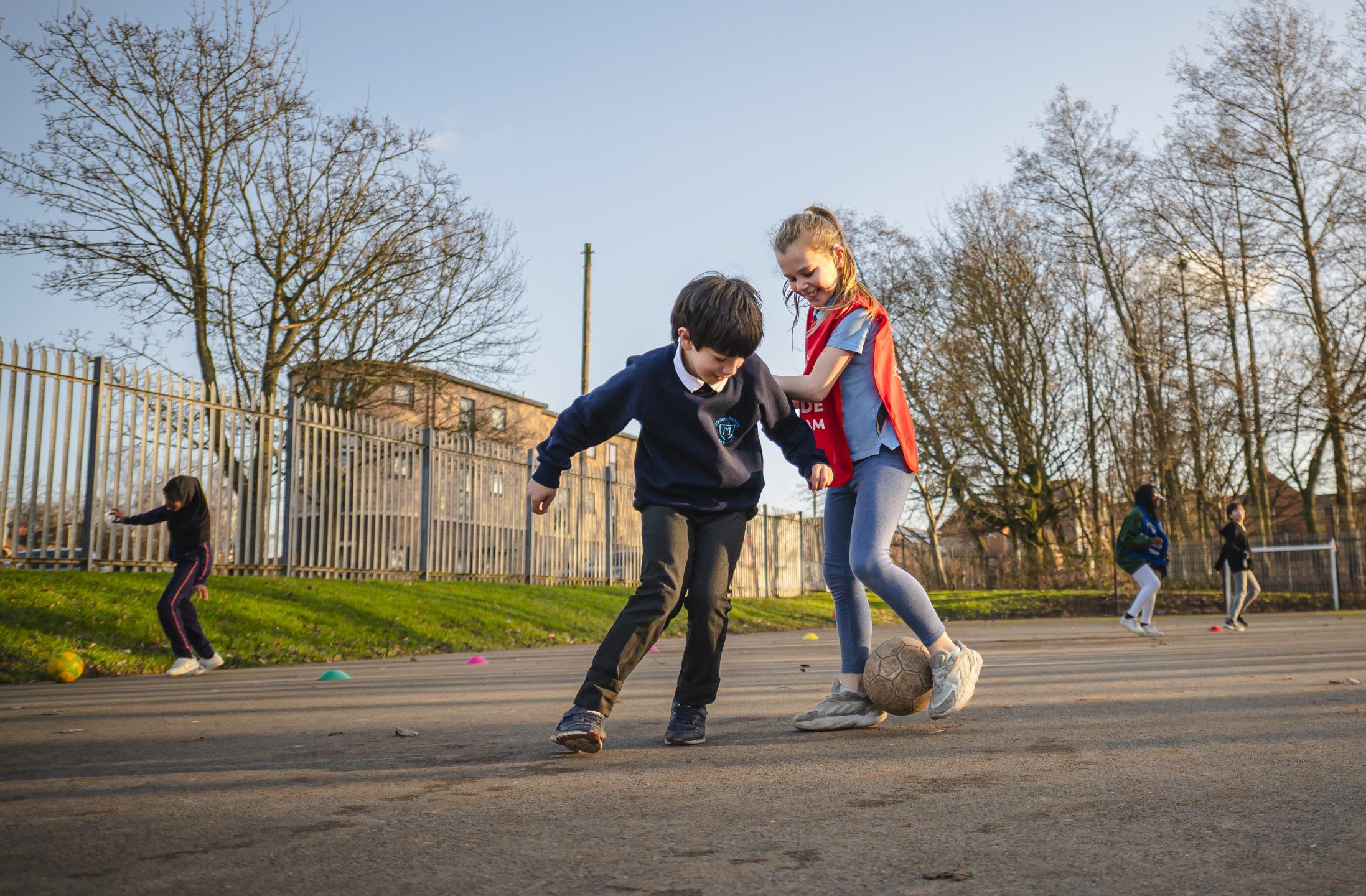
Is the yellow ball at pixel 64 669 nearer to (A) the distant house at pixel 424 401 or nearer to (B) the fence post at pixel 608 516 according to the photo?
(A) the distant house at pixel 424 401

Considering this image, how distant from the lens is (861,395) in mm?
4344

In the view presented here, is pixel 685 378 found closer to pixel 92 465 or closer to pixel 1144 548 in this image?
pixel 92 465

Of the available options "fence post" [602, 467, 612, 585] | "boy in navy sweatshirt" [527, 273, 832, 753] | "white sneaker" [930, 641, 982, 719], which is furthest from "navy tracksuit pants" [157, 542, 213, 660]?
"fence post" [602, 467, 612, 585]

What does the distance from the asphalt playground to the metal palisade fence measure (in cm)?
594

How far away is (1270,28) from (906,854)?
103 feet

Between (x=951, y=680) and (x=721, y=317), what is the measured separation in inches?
67.9

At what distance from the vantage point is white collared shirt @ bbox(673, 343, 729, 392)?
12.3ft

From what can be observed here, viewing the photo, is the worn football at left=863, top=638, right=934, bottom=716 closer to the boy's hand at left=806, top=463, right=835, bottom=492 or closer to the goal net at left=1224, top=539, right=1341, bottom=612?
the boy's hand at left=806, top=463, right=835, bottom=492

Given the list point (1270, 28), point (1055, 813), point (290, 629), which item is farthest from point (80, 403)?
point (1270, 28)

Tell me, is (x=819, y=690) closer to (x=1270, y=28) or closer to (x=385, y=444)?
(x=385, y=444)

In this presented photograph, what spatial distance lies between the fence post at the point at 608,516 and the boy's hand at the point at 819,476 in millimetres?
16881

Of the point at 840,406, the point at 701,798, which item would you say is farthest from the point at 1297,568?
the point at 701,798

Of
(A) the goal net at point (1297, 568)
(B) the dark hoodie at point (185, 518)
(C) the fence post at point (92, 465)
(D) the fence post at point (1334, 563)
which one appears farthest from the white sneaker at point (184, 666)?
(A) the goal net at point (1297, 568)

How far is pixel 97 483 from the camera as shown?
1109cm
